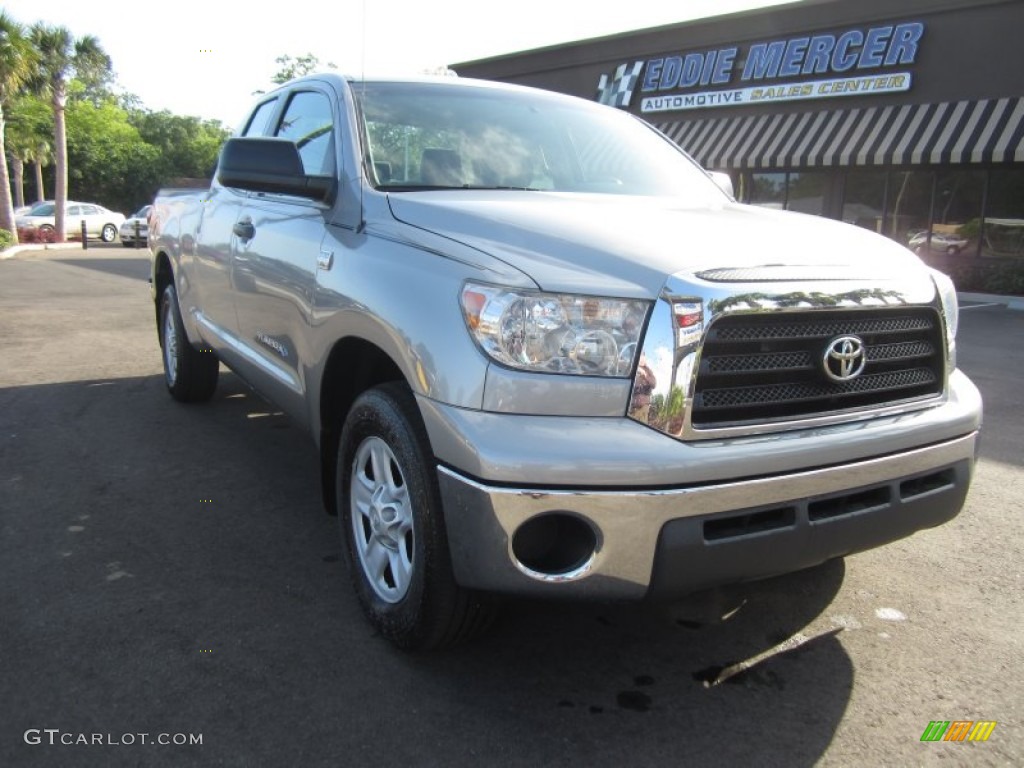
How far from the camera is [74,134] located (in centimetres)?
4872

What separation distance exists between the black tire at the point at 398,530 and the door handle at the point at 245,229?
4.88 feet

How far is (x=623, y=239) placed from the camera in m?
2.47

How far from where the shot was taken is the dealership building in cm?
1603

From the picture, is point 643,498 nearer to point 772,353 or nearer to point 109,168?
point 772,353

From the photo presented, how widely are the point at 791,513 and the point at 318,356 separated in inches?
69.0

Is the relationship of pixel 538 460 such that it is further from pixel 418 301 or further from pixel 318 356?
pixel 318 356

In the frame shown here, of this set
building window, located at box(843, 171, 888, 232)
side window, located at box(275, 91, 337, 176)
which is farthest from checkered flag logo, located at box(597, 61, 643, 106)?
side window, located at box(275, 91, 337, 176)

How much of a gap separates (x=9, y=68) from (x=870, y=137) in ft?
82.4

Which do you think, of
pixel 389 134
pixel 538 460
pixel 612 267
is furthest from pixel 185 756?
pixel 389 134

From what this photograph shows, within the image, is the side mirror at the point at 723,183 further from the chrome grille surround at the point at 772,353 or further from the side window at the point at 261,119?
the side window at the point at 261,119

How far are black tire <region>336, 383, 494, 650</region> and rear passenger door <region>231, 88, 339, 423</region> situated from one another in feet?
2.06

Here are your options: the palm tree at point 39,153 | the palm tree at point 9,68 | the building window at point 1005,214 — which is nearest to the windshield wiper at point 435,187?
the building window at point 1005,214

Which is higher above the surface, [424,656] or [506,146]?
[506,146]

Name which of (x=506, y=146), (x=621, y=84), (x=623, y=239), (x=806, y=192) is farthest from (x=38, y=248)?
(x=623, y=239)
